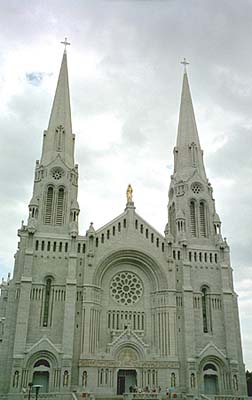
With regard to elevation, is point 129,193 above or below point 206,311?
above

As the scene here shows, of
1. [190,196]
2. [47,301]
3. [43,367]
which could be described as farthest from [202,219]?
[43,367]

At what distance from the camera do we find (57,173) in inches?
1836

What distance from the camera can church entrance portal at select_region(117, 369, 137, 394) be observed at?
3944 centimetres

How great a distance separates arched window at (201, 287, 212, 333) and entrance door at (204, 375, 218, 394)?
4.34 m

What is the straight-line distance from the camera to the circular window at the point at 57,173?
152 ft

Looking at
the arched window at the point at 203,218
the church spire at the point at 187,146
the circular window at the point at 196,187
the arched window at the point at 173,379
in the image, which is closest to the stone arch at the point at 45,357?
the arched window at the point at 173,379

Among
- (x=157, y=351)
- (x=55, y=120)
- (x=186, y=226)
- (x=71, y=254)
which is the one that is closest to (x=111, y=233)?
(x=71, y=254)

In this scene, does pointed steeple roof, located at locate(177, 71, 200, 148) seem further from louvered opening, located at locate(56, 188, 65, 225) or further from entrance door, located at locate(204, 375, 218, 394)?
entrance door, located at locate(204, 375, 218, 394)

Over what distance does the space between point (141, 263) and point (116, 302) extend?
485cm

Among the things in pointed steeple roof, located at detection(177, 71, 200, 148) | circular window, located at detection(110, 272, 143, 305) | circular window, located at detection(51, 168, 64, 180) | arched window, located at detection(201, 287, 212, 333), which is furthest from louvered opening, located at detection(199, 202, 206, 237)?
circular window, located at detection(51, 168, 64, 180)

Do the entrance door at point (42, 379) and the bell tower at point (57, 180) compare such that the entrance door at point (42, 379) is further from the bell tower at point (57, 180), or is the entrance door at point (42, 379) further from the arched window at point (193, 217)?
the arched window at point (193, 217)

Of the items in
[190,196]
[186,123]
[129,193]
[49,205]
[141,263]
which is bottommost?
[141,263]

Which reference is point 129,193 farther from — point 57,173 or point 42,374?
point 42,374

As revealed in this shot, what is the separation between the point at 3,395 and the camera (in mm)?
35625
